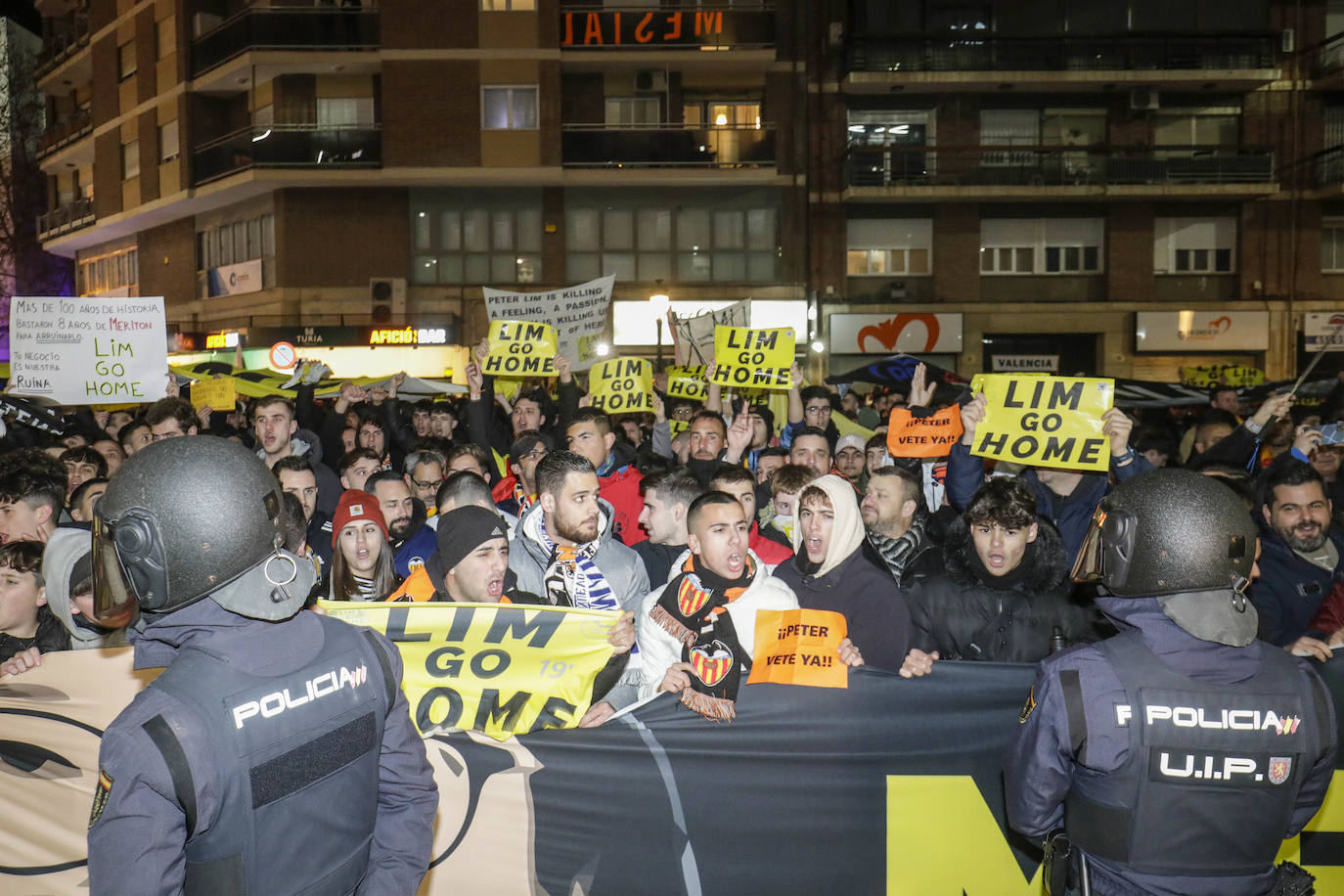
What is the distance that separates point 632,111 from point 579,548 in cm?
2615

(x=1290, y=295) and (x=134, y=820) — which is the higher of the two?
(x=1290, y=295)

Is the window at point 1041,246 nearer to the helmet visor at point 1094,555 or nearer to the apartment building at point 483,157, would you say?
the apartment building at point 483,157

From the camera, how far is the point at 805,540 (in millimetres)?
4863

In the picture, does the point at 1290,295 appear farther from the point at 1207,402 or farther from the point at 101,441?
the point at 101,441

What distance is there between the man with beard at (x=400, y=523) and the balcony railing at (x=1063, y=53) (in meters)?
25.8

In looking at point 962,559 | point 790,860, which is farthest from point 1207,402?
point 790,860

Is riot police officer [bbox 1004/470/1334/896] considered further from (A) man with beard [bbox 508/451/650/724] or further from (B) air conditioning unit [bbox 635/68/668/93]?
(B) air conditioning unit [bbox 635/68/668/93]

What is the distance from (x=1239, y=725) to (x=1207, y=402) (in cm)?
1550

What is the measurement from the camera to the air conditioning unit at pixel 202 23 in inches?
1184

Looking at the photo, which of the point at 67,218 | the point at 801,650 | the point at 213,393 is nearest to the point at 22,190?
the point at 67,218

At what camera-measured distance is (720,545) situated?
4.47 metres

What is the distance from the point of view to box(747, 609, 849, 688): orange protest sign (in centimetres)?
407

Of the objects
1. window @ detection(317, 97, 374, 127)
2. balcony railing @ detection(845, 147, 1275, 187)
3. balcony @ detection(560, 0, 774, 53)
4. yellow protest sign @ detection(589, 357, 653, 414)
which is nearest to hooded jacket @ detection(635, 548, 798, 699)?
yellow protest sign @ detection(589, 357, 653, 414)

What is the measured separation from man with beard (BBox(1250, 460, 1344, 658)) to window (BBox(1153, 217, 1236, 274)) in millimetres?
26819
